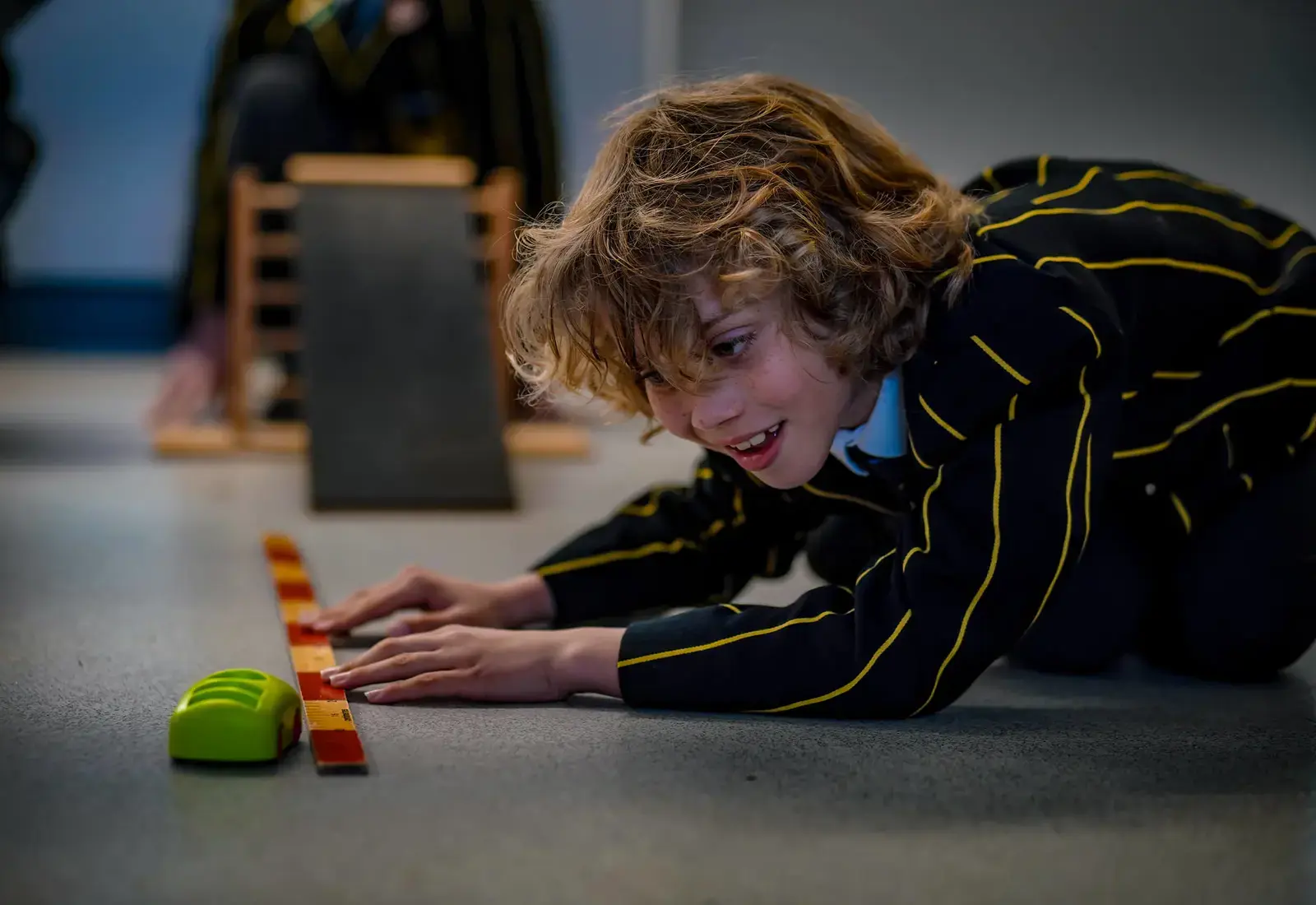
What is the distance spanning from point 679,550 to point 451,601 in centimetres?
20

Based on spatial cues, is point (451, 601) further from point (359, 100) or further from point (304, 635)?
point (359, 100)

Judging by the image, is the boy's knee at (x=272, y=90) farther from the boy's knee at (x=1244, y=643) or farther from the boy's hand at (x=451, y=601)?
the boy's knee at (x=1244, y=643)

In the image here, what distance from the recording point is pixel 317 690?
101 centimetres

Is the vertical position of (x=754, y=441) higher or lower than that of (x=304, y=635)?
higher

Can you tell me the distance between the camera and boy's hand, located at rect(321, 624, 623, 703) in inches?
38.2

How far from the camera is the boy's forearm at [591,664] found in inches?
38.3

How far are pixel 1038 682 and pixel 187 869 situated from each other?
68 centimetres

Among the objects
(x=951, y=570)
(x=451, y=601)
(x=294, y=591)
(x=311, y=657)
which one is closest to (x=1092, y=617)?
(x=951, y=570)

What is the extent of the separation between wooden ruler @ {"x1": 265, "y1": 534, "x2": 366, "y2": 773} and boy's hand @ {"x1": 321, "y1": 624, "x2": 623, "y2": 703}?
0.03 m

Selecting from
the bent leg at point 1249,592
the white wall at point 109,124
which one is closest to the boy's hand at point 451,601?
the bent leg at point 1249,592

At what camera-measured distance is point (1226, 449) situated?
1167 mm

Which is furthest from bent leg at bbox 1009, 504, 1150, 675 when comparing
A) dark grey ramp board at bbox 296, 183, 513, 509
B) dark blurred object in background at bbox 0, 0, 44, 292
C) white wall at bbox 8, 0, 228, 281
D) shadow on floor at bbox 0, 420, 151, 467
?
white wall at bbox 8, 0, 228, 281

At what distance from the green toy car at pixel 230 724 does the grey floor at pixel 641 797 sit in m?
0.01

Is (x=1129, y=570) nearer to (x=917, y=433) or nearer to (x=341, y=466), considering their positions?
(x=917, y=433)
